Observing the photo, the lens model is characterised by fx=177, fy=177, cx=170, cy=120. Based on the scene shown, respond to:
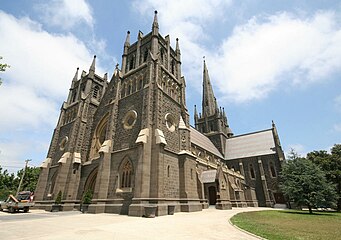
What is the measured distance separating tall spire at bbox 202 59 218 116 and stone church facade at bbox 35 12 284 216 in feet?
67.1

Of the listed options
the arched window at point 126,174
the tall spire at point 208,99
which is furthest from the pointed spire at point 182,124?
the tall spire at point 208,99

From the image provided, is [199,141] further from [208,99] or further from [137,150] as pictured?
[137,150]

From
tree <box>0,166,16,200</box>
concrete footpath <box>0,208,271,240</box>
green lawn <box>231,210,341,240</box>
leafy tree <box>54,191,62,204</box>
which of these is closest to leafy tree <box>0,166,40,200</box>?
tree <box>0,166,16,200</box>

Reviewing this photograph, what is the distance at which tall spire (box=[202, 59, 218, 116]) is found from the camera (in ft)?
183

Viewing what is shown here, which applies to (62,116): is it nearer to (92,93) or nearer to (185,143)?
(92,93)

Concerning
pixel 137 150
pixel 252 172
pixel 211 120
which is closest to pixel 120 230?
pixel 137 150

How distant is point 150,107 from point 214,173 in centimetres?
1476

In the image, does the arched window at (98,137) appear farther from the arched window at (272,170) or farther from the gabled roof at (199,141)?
the arched window at (272,170)

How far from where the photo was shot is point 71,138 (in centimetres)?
2709

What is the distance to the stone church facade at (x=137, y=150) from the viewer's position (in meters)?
17.6

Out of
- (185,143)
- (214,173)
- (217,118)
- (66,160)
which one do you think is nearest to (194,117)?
(217,118)

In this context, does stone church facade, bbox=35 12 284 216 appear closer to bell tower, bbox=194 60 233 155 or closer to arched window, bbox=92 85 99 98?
arched window, bbox=92 85 99 98

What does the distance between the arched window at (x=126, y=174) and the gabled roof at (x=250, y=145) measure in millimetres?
34673

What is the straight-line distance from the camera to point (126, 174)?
1908 cm
